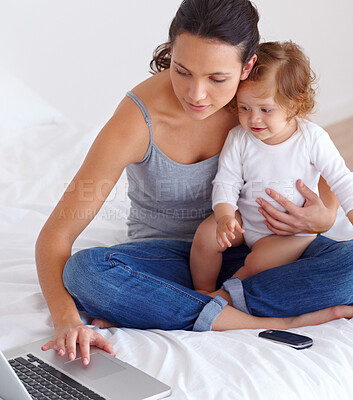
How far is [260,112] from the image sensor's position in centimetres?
150

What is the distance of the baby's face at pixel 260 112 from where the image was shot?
148 cm

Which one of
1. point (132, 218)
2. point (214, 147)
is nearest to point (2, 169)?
point (132, 218)

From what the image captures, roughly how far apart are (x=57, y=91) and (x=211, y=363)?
2178 millimetres

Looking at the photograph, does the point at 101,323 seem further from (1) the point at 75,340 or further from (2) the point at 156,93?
(2) the point at 156,93

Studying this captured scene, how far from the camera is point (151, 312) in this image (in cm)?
134

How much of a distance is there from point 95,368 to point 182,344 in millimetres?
190

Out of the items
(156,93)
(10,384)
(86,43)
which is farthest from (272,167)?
(86,43)

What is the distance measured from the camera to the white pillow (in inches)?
108

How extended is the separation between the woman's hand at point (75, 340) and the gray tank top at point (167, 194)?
0.50 meters

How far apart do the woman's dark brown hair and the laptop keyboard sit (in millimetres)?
741

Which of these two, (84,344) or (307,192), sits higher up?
(307,192)

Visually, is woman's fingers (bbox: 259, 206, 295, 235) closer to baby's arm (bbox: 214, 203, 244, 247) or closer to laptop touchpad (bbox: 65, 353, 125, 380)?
baby's arm (bbox: 214, 203, 244, 247)

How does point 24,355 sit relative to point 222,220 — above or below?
below

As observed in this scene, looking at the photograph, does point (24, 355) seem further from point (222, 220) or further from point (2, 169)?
point (2, 169)
